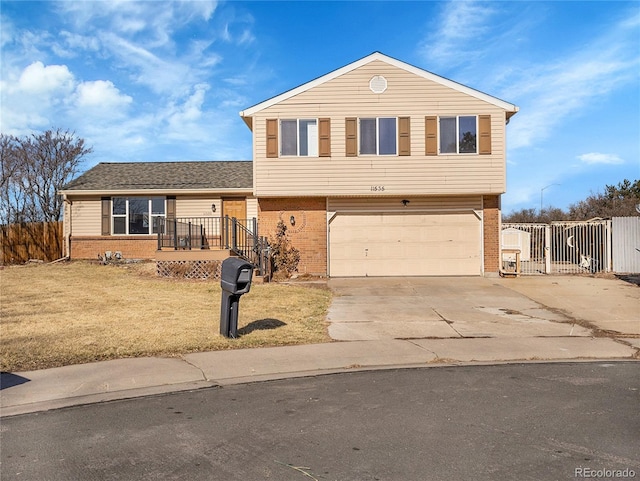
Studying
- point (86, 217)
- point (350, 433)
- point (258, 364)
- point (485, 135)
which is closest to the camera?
point (350, 433)

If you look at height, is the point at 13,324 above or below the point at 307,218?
below

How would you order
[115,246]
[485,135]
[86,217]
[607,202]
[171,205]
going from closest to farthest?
[485,135]
[171,205]
[115,246]
[86,217]
[607,202]

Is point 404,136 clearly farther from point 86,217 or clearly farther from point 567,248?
point 86,217

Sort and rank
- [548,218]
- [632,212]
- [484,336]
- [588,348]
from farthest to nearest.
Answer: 1. [548,218]
2. [632,212]
3. [484,336]
4. [588,348]

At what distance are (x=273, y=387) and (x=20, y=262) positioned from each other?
22.6m

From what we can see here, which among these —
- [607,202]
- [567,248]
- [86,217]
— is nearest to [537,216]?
[607,202]

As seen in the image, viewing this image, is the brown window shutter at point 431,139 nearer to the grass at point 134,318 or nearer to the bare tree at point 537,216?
the grass at point 134,318

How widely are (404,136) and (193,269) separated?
8412 mm

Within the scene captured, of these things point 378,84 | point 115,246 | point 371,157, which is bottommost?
point 115,246

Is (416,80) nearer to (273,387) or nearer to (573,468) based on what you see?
(273,387)

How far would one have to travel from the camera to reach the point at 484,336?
9.23 m

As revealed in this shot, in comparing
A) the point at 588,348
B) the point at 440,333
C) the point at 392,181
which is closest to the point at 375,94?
the point at 392,181

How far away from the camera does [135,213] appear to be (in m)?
23.2

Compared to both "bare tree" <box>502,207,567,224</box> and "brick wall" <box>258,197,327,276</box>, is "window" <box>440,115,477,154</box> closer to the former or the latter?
"brick wall" <box>258,197,327,276</box>
